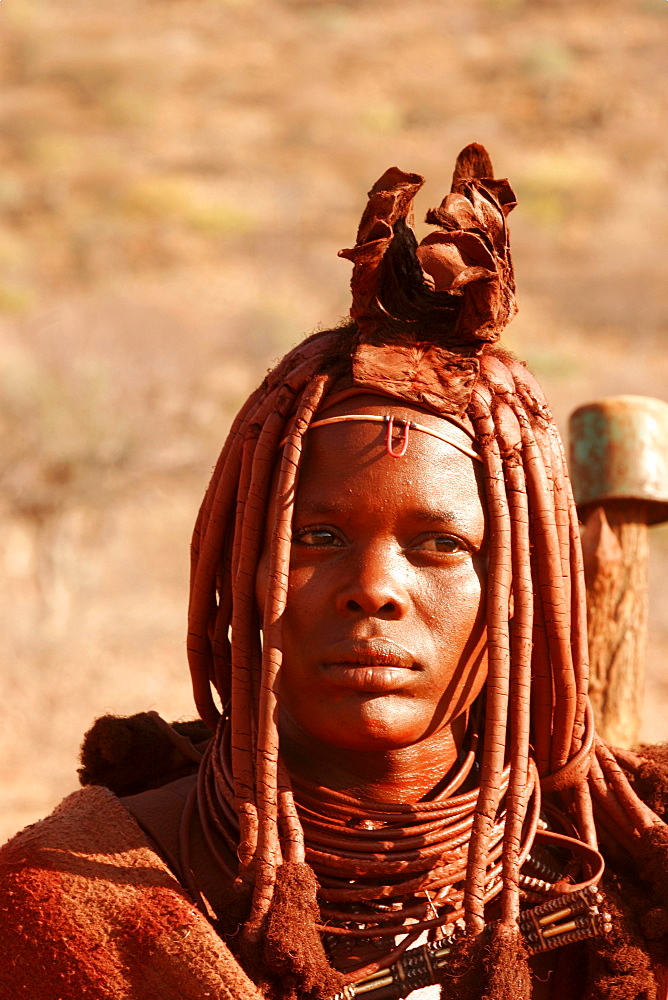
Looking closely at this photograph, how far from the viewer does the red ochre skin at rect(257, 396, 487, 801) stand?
2.54 metres

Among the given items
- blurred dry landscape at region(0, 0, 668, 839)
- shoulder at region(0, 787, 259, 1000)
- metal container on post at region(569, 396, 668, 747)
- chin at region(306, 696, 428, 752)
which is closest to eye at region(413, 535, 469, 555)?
chin at region(306, 696, 428, 752)

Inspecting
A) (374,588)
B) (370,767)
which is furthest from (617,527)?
(374,588)

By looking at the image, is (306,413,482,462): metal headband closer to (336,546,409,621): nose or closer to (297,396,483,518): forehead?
(297,396,483,518): forehead

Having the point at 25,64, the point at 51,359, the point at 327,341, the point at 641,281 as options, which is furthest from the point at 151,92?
the point at 327,341

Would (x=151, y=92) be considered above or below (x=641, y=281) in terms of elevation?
above

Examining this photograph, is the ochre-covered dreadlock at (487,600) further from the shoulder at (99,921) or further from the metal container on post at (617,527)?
the metal container on post at (617,527)

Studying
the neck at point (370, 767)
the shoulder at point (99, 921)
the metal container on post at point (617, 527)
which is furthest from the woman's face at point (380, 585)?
the metal container on post at point (617, 527)

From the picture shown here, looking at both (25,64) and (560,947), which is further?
(25,64)

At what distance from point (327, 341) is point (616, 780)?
47.1 inches

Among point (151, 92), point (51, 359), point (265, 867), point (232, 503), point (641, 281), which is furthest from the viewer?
point (151, 92)

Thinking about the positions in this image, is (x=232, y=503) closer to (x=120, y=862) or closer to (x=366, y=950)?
(x=120, y=862)

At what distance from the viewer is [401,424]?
261cm

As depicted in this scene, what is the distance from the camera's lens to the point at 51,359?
2075 centimetres

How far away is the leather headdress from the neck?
0.74 meters
